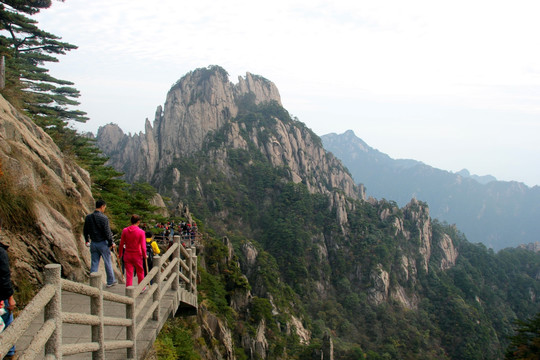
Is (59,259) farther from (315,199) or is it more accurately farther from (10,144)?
(315,199)

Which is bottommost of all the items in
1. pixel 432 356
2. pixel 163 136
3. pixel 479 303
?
pixel 432 356

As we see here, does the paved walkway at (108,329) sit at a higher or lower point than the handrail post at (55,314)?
lower

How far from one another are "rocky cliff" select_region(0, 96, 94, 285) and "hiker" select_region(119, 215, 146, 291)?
122cm

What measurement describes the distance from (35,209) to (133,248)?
74.7 inches

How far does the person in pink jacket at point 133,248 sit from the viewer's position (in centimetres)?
636

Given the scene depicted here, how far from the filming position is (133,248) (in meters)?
6.41

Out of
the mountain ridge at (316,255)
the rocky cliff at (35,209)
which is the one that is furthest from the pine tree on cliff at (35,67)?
the mountain ridge at (316,255)

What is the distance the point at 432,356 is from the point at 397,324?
6.69 metres

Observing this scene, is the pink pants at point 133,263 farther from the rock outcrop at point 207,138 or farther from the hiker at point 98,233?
the rock outcrop at point 207,138

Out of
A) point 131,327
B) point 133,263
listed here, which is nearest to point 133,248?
point 133,263

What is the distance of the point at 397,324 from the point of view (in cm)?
5066

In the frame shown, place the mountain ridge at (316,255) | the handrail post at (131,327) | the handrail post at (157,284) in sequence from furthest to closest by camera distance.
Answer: the mountain ridge at (316,255)
the handrail post at (157,284)
the handrail post at (131,327)

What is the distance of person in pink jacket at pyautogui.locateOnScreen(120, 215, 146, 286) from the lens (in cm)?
636

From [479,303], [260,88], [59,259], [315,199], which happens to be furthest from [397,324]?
[260,88]
